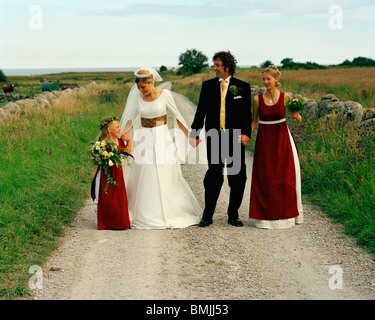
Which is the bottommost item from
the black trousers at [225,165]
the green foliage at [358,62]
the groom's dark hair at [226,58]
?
the black trousers at [225,165]

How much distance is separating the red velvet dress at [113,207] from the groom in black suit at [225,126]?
3.83 feet

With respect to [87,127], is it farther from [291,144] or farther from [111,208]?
[291,144]

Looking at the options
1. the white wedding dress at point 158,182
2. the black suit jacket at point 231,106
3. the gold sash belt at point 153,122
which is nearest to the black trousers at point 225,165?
the black suit jacket at point 231,106

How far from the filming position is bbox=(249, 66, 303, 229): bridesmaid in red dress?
21.5 feet

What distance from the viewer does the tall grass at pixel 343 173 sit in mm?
6281

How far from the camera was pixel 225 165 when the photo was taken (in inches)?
257

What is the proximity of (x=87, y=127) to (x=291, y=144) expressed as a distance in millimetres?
8325

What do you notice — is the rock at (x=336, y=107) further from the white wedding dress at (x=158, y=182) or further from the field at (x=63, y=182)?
the white wedding dress at (x=158, y=182)

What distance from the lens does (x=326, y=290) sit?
14.6 feet

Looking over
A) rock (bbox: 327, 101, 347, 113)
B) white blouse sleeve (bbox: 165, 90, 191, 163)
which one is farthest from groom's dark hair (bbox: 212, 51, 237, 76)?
rock (bbox: 327, 101, 347, 113)

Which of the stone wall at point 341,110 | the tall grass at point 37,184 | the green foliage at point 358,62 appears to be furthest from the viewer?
the green foliage at point 358,62

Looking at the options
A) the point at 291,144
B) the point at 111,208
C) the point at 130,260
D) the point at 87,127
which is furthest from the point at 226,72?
the point at 87,127

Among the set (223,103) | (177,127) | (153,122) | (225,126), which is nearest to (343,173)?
Result: (225,126)

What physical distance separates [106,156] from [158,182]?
2.87 feet
